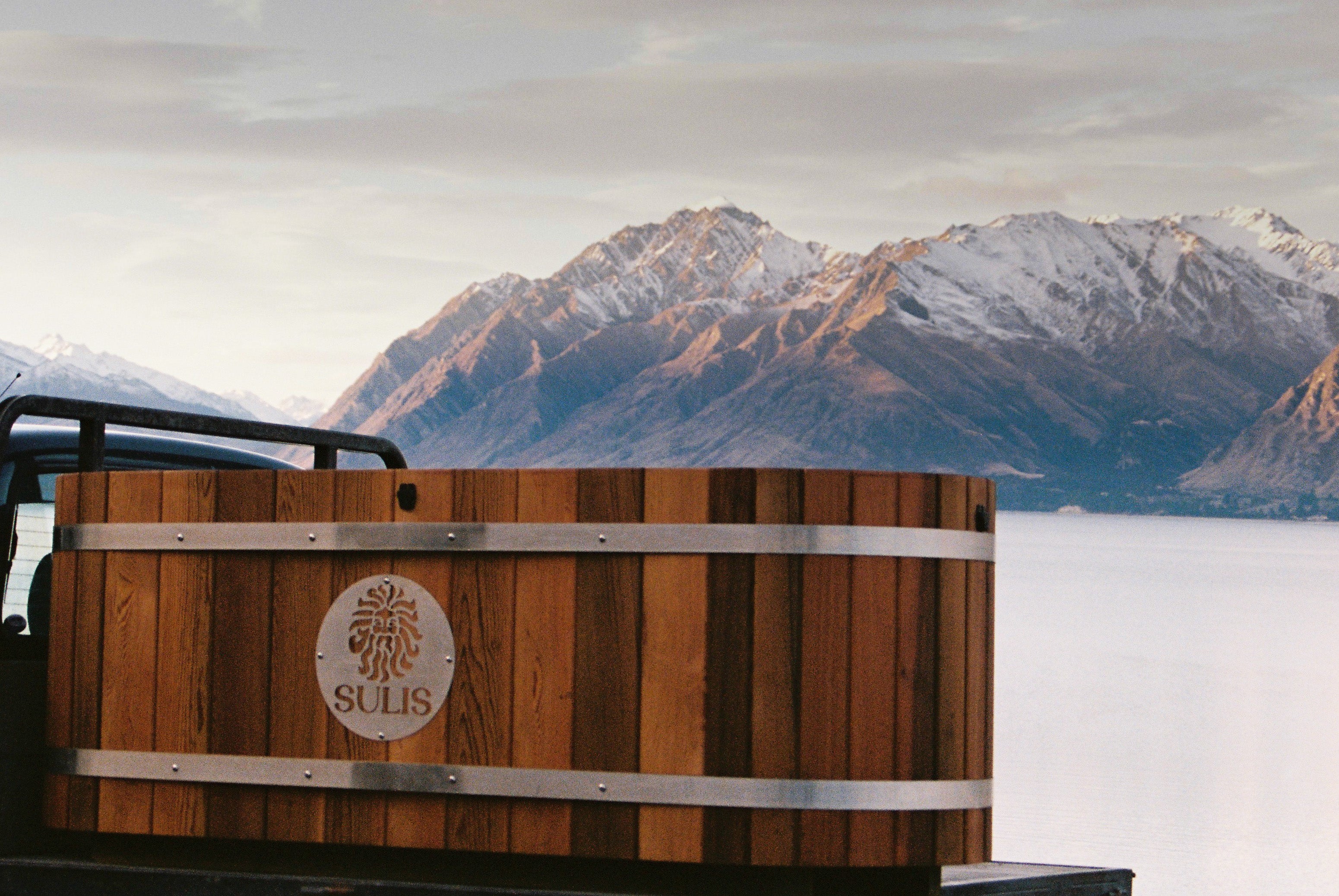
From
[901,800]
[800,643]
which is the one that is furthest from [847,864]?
[800,643]

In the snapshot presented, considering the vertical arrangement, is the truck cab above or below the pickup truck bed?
above

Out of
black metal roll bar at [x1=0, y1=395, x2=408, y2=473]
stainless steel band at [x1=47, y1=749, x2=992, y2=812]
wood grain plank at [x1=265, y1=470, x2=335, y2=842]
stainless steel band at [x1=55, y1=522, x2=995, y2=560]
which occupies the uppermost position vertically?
black metal roll bar at [x1=0, y1=395, x2=408, y2=473]

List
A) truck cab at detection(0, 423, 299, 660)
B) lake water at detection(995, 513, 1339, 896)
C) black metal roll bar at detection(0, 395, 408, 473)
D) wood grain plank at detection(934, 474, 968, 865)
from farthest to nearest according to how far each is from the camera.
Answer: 1. lake water at detection(995, 513, 1339, 896)
2. truck cab at detection(0, 423, 299, 660)
3. black metal roll bar at detection(0, 395, 408, 473)
4. wood grain plank at detection(934, 474, 968, 865)

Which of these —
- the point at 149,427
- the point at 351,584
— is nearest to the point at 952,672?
the point at 351,584

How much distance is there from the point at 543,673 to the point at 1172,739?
2207 centimetres

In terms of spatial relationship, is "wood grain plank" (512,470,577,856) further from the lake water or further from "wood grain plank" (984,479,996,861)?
the lake water

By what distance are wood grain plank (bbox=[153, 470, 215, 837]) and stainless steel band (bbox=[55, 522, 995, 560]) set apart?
0.14ft

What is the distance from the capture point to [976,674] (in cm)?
355

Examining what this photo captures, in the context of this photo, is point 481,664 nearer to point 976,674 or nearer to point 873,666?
point 873,666

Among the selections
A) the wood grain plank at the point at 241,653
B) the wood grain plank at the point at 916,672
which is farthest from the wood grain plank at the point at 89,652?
the wood grain plank at the point at 916,672

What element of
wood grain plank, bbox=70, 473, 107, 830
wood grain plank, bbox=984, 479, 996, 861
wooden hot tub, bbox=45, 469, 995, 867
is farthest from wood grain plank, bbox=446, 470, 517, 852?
wood grain plank, bbox=984, 479, 996, 861

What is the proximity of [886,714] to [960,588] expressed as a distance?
0.32 meters

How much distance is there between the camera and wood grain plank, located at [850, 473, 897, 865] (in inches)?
133

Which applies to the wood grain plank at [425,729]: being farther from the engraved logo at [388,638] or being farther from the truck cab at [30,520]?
the truck cab at [30,520]
